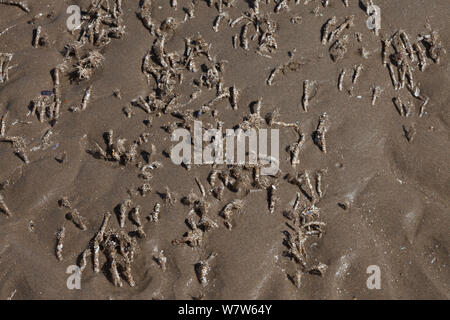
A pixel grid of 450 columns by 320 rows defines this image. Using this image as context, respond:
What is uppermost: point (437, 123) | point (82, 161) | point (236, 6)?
point (236, 6)

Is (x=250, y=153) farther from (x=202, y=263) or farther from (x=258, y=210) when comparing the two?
(x=202, y=263)

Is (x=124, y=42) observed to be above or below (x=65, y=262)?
above

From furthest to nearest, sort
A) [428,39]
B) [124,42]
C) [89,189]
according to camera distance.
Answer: [124,42] < [428,39] < [89,189]

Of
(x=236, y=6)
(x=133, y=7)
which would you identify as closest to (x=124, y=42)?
(x=133, y=7)

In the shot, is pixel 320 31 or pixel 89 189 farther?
pixel 320 31
